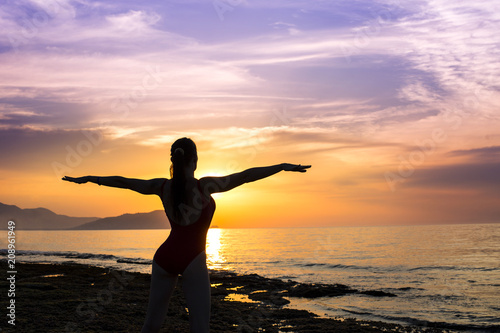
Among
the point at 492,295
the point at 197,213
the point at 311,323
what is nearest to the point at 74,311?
the point at 311,323

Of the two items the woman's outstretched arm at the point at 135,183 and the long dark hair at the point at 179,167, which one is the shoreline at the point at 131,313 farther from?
the long dark hair at the point at 179,167

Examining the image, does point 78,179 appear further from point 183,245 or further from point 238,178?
point 238,178

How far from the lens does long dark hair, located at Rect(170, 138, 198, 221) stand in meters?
3.87

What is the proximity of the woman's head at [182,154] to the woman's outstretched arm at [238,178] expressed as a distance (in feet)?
0.75

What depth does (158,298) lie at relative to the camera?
3818 millimetres

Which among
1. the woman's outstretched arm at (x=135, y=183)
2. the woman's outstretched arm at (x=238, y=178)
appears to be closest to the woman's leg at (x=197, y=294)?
the woman's outstretched arm at (x=238, y=178)

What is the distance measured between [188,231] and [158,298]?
2.18 feet

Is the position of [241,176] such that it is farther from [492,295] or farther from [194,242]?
[492,295]

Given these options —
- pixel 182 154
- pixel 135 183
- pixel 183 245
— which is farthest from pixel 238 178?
pixel 135 183

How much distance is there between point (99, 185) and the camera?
4.32 metres

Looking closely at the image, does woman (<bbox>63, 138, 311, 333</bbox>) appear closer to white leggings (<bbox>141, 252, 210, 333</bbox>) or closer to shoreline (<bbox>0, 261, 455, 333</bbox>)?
white leggings (<bbox>141, 252, 210, 333</bbox>)

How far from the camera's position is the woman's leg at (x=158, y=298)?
12.5 feet

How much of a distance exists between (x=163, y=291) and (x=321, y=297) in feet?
52.6

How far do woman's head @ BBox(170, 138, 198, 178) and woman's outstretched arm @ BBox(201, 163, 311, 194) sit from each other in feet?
0.75
